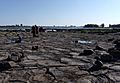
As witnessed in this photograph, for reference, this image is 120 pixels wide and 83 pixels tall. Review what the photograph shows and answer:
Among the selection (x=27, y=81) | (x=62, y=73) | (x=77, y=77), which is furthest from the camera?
(x=62, y=73)

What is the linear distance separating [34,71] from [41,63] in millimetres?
1083

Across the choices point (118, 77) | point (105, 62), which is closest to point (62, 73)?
point (118, 77)

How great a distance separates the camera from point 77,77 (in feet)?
18.7

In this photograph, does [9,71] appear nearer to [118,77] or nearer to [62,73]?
[62,73]

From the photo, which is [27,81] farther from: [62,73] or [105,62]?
[105,62]

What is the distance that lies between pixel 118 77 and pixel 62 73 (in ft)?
4.91

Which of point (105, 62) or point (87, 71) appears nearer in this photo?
point (87, 71)

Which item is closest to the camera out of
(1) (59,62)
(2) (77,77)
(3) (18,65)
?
(2) (77,77)

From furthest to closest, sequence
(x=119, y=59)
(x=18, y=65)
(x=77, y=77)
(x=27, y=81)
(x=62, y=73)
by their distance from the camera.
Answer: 1. (x=119, y=59)
2. (x=18, y=65)
3. (x=62, y=73)
4. (x=77, y=77)
5. (x=27, y=81)

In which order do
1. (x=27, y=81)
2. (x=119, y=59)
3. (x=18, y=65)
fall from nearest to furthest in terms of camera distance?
(x=27, y=81) → (x=18, y=65) → (x=119, y=59)

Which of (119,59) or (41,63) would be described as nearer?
(41,63)

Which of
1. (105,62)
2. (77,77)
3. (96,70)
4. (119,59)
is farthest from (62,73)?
(119,59)

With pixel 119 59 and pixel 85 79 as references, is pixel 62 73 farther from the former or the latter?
pixel 119 59

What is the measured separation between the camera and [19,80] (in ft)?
17.9
